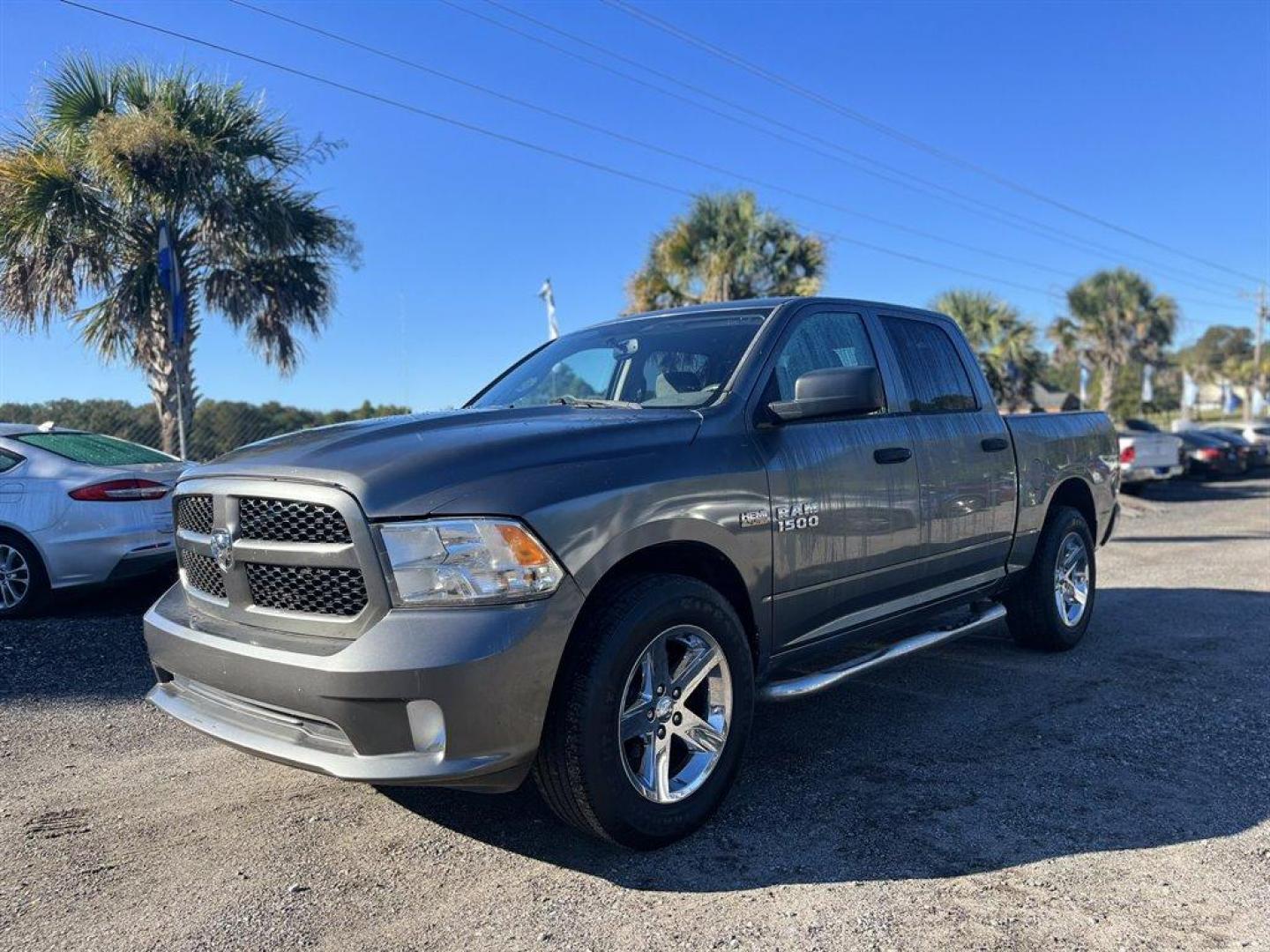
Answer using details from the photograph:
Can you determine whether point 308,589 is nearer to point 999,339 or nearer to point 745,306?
point 745,306

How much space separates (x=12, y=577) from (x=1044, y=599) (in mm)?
6709

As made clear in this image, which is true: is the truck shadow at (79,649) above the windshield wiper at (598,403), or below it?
below

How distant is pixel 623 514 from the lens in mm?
3051

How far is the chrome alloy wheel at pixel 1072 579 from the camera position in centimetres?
582

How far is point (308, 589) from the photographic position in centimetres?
292

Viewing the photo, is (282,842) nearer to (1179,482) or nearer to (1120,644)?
(1120,644)

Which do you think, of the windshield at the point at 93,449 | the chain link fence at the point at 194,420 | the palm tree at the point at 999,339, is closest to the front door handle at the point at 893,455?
the windshield at the point at 93,449

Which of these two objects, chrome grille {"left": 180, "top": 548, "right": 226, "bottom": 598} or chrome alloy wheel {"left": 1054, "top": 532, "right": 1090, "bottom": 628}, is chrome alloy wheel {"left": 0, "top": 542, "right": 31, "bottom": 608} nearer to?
chrome grille {"left": 180, "top": 548, "right": 226, "bottom": 598}

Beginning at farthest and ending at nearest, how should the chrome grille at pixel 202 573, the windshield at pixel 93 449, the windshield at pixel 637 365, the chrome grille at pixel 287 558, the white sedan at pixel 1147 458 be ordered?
the white sedan at pixel 1147 458, the windshield at pixel 93 449, the windshield at pixel 637 365, the chrome grille at pixel 202 573, the chrome grille at pixel 287 558

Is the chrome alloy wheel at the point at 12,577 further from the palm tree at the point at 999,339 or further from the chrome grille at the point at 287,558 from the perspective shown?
the palm tree at the point at 999,339

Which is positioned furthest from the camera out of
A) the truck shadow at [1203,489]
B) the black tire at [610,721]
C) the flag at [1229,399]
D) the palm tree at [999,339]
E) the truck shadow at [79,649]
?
the flag at [1229,399]

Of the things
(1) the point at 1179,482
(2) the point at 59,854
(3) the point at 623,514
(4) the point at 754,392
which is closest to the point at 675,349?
(4) the point at 754,392

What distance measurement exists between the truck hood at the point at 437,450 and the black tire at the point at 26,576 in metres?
3.92

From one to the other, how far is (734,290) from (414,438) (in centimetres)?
1583
